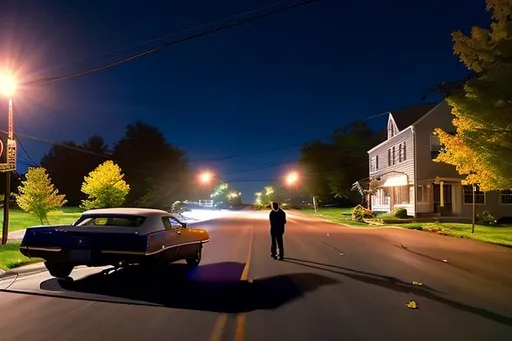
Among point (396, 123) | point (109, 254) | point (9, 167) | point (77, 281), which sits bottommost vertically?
point (77, 281)

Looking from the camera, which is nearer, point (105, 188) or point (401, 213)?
point (105, 188)

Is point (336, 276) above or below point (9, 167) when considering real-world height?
below

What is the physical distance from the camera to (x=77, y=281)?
33.4ft

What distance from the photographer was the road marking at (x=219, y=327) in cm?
594

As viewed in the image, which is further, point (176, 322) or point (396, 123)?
point (396, 123)

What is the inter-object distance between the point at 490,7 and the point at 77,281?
740 inches

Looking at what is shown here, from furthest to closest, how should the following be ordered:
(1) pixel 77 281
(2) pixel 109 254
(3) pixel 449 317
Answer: (1) pixel 77 281
(2) pixel 109 254
(3) pixel 449 317

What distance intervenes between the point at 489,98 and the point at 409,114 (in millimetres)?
24477

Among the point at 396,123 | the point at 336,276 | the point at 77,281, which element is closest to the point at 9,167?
the point at 77,281

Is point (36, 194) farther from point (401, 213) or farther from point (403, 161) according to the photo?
point (403, 161)

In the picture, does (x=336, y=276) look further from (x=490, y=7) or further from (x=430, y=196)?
(x=430, y=196)

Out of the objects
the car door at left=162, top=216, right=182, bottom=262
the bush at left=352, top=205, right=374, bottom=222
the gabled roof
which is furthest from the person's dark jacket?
the gabled roof

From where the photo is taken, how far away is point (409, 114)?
42.6 meters

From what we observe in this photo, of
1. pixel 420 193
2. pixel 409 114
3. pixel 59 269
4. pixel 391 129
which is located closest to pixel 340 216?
pixel 391 129
